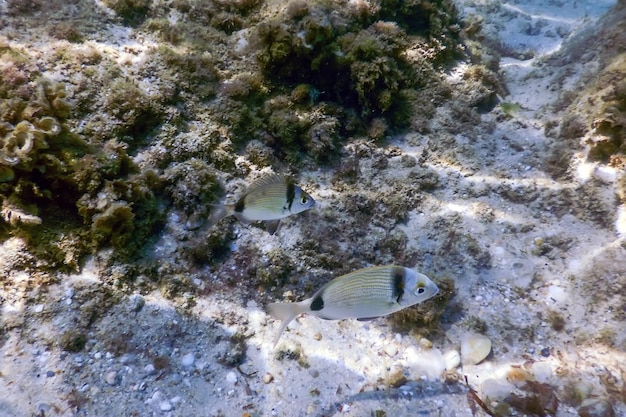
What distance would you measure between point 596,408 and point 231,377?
2.98 meters

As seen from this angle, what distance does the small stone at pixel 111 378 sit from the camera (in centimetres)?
289

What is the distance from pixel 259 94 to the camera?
4590 mm

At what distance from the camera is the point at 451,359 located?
333 centimetres

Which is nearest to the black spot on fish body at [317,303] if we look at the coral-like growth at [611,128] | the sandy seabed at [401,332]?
the sandy seabed at [401,332]

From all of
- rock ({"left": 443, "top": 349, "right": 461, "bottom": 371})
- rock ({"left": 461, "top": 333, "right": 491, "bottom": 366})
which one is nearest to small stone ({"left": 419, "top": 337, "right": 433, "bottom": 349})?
rock ({"left": 443, "top": 349, "right": 461, "bottom": 371})

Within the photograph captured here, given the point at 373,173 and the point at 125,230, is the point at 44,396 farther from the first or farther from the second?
the point at 373,173

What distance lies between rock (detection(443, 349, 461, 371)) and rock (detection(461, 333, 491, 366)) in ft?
0.18

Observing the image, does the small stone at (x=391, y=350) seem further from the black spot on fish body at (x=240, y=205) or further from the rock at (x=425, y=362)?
the black spot on fish body at (x=240, y=205)

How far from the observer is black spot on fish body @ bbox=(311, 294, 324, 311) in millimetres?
2242

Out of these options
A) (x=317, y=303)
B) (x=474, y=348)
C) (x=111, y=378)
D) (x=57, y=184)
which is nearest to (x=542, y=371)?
(x=474, y=348)

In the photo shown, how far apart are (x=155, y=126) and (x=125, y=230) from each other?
1269 mm

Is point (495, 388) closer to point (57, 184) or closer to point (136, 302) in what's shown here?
point (136, 302)

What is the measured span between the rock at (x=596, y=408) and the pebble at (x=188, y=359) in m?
3.23

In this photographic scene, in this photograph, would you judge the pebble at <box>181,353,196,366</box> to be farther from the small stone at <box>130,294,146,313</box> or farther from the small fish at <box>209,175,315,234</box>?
the small fish at <box>209,175,315,234</box>
